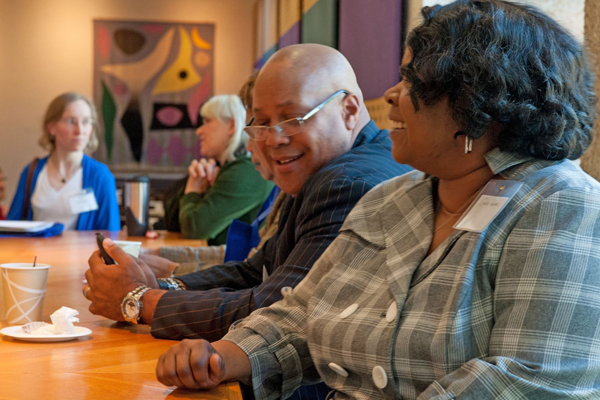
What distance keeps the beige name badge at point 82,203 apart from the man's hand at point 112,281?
2795 mm

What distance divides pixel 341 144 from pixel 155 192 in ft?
20.1

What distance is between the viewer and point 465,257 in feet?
3.32

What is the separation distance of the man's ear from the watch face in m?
0.79

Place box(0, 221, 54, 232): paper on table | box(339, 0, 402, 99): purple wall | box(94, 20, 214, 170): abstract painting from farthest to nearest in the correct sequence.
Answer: box(94, 20, 214, 170): abstract painting, box(0, 221, 54, 232): paper on table, box(339, 0, 402, 99): purple wall

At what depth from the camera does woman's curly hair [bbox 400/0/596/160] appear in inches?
41.3

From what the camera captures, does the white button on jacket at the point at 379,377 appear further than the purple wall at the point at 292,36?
No

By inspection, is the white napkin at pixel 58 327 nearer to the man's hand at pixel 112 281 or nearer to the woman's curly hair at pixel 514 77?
the man's hand at pixel 112 281

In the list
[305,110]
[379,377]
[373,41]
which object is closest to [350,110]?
[305,110]

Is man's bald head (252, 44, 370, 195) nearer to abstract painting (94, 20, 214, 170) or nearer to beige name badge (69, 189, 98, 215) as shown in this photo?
beige name badge (69, 189, 98, 215)

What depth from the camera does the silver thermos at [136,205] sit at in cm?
369

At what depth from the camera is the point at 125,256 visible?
1.63 metres

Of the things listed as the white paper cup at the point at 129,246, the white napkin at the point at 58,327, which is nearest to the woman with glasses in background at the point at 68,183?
the white paper cup at the point at 129,246

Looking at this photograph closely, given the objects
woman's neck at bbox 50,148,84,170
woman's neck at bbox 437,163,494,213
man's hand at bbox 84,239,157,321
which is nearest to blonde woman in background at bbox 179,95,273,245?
woman's neck at bbox 50,148,84,170

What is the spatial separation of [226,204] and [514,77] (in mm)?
2578
